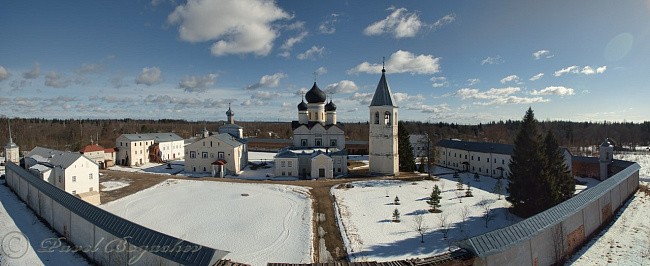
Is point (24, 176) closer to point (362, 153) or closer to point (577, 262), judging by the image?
point (577, 262)

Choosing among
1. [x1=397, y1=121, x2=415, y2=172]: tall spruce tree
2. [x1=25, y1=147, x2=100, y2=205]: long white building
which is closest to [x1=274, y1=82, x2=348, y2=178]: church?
[x1=397, y1=121, x2=415, y2=172]: tall spruce tree

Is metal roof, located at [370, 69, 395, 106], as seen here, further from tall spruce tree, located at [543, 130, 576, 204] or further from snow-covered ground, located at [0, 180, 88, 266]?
snow-covered ground, located at [0, 180, 88, 266]

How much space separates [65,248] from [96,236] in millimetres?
3177

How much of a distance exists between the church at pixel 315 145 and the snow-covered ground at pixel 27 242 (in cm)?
1804

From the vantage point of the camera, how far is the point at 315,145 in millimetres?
36125

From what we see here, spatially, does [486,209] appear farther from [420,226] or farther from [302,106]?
[302,106]

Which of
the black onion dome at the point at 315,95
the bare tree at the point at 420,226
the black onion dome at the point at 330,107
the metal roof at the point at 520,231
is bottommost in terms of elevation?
the bare tree at the point at 420,226

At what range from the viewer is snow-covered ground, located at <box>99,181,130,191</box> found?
83.8ft

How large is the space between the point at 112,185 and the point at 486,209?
28.0 metres

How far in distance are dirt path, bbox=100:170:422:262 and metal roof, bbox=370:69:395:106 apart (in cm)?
708

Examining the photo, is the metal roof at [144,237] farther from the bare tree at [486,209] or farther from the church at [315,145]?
the church at [315,145]

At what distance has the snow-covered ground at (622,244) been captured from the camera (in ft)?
41.1
